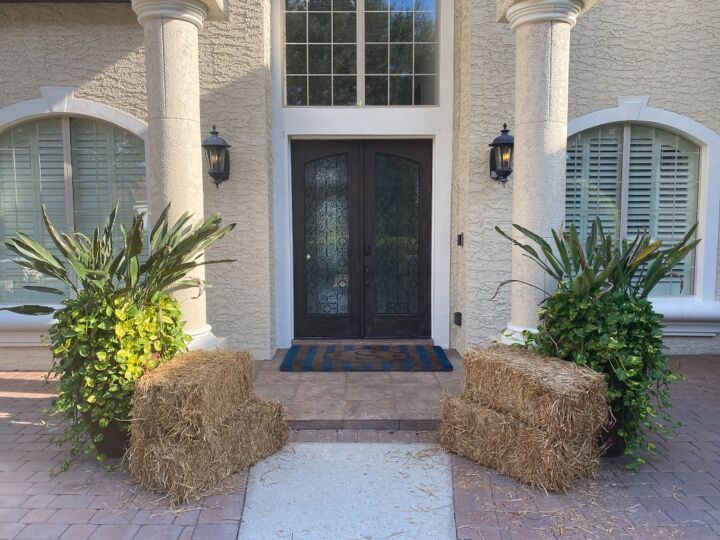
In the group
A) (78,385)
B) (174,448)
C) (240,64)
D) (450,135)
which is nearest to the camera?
(174,448)

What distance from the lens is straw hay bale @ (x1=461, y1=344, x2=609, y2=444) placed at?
113 inches

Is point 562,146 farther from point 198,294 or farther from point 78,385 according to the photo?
point 78,385

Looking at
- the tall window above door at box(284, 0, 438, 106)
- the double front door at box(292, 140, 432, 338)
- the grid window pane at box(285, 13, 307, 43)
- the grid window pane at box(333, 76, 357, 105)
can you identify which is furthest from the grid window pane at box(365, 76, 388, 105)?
the grid window pane at box(285, 13, 307, 43)

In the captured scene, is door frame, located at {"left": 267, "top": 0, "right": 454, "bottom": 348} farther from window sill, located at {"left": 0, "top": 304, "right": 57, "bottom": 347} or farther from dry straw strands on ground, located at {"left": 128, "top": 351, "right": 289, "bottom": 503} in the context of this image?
dry straw strands on ground, located at {"left": 128, "top": 351, "right": 289, "bottom": 503}

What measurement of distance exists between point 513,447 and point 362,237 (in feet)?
11.6

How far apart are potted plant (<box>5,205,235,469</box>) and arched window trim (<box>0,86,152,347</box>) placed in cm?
253

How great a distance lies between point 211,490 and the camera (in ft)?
9.80

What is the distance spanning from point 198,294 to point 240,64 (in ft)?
9.32

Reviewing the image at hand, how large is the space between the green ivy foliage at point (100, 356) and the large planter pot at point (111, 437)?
0.04m

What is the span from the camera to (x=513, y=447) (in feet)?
10.2

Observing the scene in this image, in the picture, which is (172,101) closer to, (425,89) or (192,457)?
(192,457)

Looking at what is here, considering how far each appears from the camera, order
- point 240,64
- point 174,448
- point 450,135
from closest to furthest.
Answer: point 174,448, point 240,64, point 450,135

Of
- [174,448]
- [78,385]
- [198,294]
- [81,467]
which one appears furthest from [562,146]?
[81,467]

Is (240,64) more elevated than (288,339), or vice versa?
(240,64)
